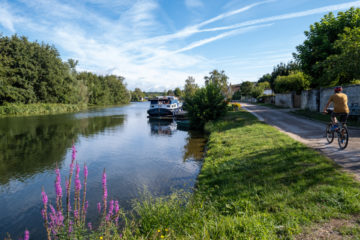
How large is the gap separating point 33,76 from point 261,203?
57.2 meters

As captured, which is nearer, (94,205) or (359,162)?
(359,162)

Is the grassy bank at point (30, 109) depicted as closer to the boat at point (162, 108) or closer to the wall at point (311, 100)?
the boat at point (162, 108)

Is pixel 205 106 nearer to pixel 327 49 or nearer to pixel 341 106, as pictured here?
pixel 327 49

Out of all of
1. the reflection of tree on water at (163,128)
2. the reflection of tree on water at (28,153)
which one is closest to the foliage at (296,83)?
the reflection of tree on water at (163,128)

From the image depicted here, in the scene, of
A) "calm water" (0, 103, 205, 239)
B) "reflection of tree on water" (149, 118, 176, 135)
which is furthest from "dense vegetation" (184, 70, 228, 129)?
"calm water" (0, 103, 205, 239)

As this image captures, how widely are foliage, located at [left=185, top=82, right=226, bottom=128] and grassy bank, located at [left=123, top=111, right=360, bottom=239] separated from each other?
44.6 feet

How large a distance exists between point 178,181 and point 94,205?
10.3 feet

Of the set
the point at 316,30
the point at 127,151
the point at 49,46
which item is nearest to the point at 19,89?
the point at 49,46

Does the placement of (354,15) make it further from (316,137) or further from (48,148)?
(48,148)

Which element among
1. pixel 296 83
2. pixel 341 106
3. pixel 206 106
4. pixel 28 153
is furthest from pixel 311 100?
pixel 28 153

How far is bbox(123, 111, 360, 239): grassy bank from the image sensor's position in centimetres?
379

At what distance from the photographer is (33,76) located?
48500 mm

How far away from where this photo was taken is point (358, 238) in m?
3.15

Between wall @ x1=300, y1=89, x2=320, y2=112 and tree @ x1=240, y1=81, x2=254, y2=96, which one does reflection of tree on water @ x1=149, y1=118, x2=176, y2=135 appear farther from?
tree @ x1=240, y1=81, x2=254, y2=96
